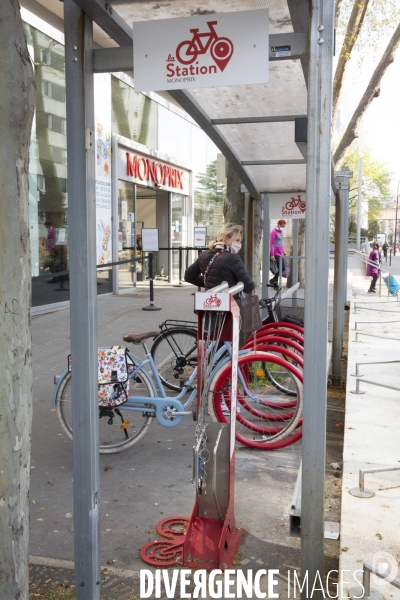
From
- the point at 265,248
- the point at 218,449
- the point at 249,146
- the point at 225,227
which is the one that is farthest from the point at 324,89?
the point at 265,248

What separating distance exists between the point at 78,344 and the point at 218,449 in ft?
3.52

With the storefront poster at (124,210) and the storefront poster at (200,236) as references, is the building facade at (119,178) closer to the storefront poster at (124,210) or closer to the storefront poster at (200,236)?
the storefront poster at (124,210)

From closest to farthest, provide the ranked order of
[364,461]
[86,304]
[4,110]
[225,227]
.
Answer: [4,110]
[86,304]
[364,461]
[225,227]

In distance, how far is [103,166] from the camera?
15.3 meters

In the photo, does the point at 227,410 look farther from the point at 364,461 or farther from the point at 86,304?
the point at 86,304

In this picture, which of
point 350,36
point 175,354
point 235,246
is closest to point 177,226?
point 350,36

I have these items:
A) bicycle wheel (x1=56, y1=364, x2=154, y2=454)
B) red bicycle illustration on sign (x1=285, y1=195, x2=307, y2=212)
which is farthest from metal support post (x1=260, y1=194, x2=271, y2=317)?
bicycle wheel (x1=56, y1=364, x2=154, y2=454)

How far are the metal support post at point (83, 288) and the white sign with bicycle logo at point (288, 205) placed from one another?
4886 millimetres

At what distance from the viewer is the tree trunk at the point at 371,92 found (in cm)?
1273

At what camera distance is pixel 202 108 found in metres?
4.51

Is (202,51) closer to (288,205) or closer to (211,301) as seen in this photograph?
(211,301)

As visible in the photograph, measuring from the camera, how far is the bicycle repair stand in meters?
3.35

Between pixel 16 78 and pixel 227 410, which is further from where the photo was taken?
pixel 227 410

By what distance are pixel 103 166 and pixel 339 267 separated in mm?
8903
